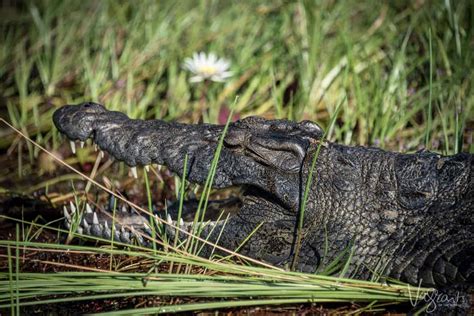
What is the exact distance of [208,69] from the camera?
19.4ft

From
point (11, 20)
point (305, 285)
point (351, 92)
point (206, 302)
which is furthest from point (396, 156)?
point (11, 20)

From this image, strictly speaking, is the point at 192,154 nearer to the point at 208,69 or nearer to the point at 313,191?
the point at 313,191

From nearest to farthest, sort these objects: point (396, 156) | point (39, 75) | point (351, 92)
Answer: point (396, 156) < point (351, 92) < point (39, 75)

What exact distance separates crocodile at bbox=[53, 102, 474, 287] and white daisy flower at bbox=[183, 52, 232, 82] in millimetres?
2096

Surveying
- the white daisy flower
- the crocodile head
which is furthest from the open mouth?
the white daisy flower

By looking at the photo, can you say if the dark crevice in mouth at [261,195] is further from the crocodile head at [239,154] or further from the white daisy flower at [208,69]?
the white daisy flower at [208,69]

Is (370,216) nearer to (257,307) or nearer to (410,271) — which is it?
(410,271)

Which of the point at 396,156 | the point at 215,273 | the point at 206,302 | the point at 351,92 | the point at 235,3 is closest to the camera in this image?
the point at 206,302

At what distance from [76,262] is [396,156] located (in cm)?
183

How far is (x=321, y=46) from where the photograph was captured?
630 cm

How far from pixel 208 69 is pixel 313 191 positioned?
2.52 metres

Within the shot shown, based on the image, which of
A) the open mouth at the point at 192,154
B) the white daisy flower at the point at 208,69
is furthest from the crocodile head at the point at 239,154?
the white daisy flower at the point at 208,69

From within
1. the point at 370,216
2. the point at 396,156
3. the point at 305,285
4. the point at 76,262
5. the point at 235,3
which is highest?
the point at 235,3

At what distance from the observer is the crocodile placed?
3.59m
